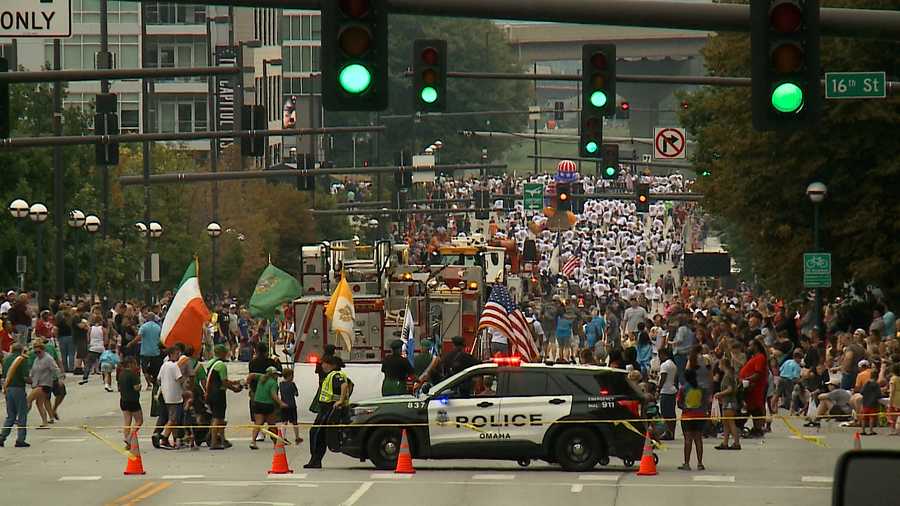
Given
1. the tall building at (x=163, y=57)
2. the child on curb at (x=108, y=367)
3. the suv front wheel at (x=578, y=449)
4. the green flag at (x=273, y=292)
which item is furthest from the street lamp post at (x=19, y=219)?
the tall building at (x=163, y=57)

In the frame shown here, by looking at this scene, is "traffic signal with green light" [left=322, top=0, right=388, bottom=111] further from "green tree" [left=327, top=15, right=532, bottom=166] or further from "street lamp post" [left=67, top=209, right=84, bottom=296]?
"green tree" [left=327, top=15, right=532, bottom=166]

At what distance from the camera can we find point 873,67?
3622 cm

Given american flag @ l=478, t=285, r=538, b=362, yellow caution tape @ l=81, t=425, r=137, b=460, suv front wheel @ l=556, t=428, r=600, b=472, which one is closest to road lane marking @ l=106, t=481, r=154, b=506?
yellow caution tape @ l=81, t=425, r=137, b=460

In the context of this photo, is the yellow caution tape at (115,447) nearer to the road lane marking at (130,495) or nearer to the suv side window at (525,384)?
the road lane marking at (130,495)

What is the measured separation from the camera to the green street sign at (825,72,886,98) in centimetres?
1645

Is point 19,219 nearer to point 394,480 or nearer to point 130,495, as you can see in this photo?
point 394,480

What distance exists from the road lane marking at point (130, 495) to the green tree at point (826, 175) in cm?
1714

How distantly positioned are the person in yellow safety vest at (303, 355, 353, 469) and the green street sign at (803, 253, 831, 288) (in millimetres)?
12210

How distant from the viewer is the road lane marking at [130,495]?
19.9m

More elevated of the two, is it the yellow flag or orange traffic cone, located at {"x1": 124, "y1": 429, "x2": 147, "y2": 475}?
the yellow flag

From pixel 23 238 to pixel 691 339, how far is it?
81.4 ft

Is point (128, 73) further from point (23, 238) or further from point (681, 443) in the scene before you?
point (23, 238)

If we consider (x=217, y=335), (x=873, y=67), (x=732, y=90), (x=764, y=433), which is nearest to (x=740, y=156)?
(x=732, y=90)

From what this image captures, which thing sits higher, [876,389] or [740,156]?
[740,156]
